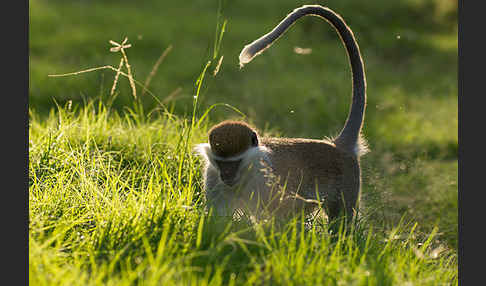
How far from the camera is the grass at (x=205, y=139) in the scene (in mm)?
2938

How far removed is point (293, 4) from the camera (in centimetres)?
1509

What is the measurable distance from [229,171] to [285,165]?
578 mm

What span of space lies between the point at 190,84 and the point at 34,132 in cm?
A: 466

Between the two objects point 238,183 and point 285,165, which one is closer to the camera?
point 238,183

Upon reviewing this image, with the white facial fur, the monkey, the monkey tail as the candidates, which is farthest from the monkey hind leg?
the white facial fur

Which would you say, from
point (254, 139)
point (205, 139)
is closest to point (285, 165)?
point (254, 139)

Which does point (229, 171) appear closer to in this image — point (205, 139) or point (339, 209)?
point (339, 209)

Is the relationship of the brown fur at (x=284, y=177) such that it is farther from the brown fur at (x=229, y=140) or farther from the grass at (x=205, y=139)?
the grass at (x=205, y=139)

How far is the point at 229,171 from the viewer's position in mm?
3443

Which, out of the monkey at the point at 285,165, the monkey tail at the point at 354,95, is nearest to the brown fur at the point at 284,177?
the monkey at the point at 285,165

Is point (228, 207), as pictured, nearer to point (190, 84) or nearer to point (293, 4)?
point (190, 84)

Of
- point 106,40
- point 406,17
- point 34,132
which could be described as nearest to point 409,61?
point 406,17

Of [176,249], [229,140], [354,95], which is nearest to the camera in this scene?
[176,249]

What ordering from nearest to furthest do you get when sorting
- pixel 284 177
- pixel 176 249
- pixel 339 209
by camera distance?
pixel 176 249 → pixel 284 177 → pixel 339 209
